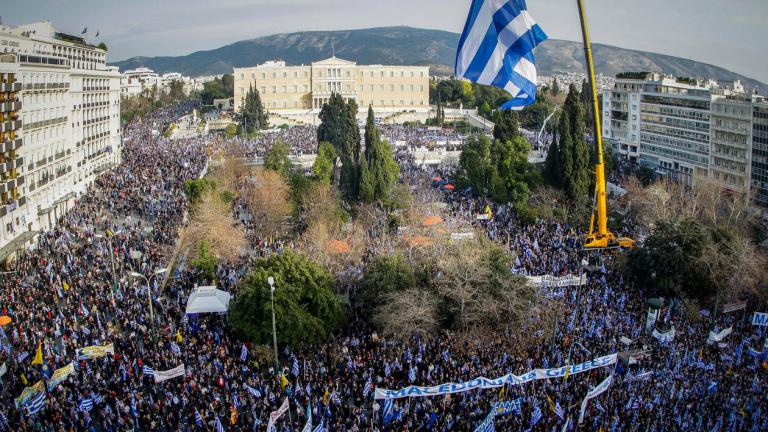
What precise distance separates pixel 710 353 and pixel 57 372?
68.8 ft

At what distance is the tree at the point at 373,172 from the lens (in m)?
41.8

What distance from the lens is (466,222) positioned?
38.1 metres

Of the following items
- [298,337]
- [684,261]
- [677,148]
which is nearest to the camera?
[298,337]

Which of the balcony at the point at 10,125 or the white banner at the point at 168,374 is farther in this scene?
the balcony at the point at 10,125

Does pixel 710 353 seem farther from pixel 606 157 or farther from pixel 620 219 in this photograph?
pixel 606 157

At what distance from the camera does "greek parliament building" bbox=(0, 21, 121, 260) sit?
34312 millimetres

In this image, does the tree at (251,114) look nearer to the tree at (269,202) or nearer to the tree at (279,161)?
the tree at (279,161)

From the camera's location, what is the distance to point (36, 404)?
18438mm

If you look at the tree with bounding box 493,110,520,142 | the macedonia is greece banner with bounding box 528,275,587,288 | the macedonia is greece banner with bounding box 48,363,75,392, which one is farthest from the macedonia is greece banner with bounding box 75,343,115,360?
the tree with bounding box 493,110,520,142

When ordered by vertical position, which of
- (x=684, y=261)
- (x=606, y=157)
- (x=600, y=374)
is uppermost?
(x=606, y=157)

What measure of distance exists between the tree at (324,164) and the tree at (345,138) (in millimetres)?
751

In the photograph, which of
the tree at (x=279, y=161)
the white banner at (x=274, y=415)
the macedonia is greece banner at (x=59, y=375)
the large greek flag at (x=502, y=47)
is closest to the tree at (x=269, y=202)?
the tree at (x=279, y=161)

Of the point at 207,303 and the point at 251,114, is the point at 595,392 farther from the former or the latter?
the point at 251,114

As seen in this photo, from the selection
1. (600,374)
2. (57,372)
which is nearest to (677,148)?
(600,374)
